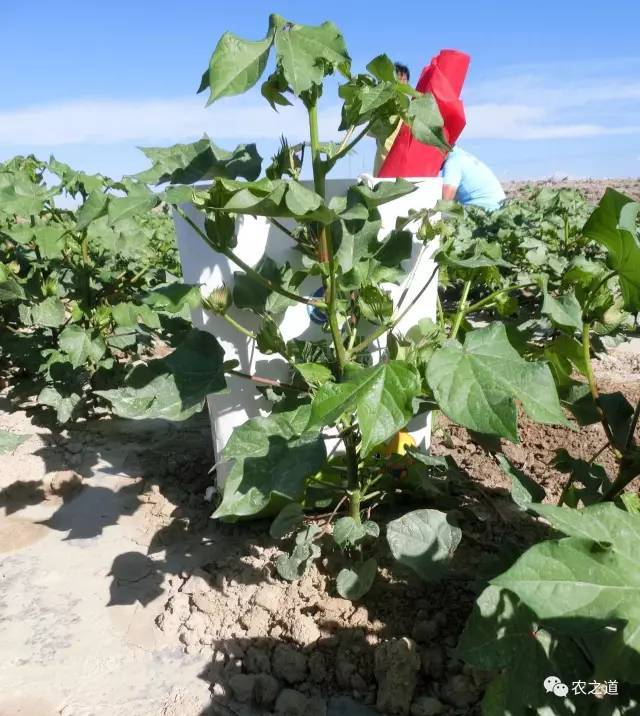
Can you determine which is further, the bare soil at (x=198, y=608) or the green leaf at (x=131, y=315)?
the green leaf at (x=131, y=315)

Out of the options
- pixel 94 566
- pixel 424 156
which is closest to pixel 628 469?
pixel 424 156

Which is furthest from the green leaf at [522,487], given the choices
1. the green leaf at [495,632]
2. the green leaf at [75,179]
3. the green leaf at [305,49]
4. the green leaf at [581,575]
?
the green leaf at [75,179]

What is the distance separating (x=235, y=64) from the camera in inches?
43.0

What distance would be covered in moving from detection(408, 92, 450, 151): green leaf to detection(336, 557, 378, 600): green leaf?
0.93m

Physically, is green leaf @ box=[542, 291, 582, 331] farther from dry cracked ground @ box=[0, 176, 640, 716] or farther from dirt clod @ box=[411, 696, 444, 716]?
dirt clod @ box=[411, 696, 444, 716]

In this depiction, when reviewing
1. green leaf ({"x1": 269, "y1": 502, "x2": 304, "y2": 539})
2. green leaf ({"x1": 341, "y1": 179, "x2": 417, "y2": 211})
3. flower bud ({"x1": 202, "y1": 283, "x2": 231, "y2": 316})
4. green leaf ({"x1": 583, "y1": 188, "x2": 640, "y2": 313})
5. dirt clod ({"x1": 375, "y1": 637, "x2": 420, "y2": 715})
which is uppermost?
green leaf ({"x1": 341, "y1": 179, "x2": 417, "y2": 211})

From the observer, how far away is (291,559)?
5.15 ft

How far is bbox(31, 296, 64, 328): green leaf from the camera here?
2.49 meters

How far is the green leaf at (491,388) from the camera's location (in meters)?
1.03

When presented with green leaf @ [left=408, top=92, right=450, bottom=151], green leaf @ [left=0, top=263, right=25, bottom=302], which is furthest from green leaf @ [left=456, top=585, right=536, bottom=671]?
green leaf @ [left=0, top=263, right=25, bottom=302]

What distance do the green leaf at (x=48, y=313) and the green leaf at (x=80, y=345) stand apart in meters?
0.09

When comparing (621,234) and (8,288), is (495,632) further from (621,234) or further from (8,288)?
(8,288)

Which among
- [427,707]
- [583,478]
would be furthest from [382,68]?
[427,707]

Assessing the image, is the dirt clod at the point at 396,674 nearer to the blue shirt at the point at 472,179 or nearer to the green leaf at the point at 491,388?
the green leaf at the point at 491,388
